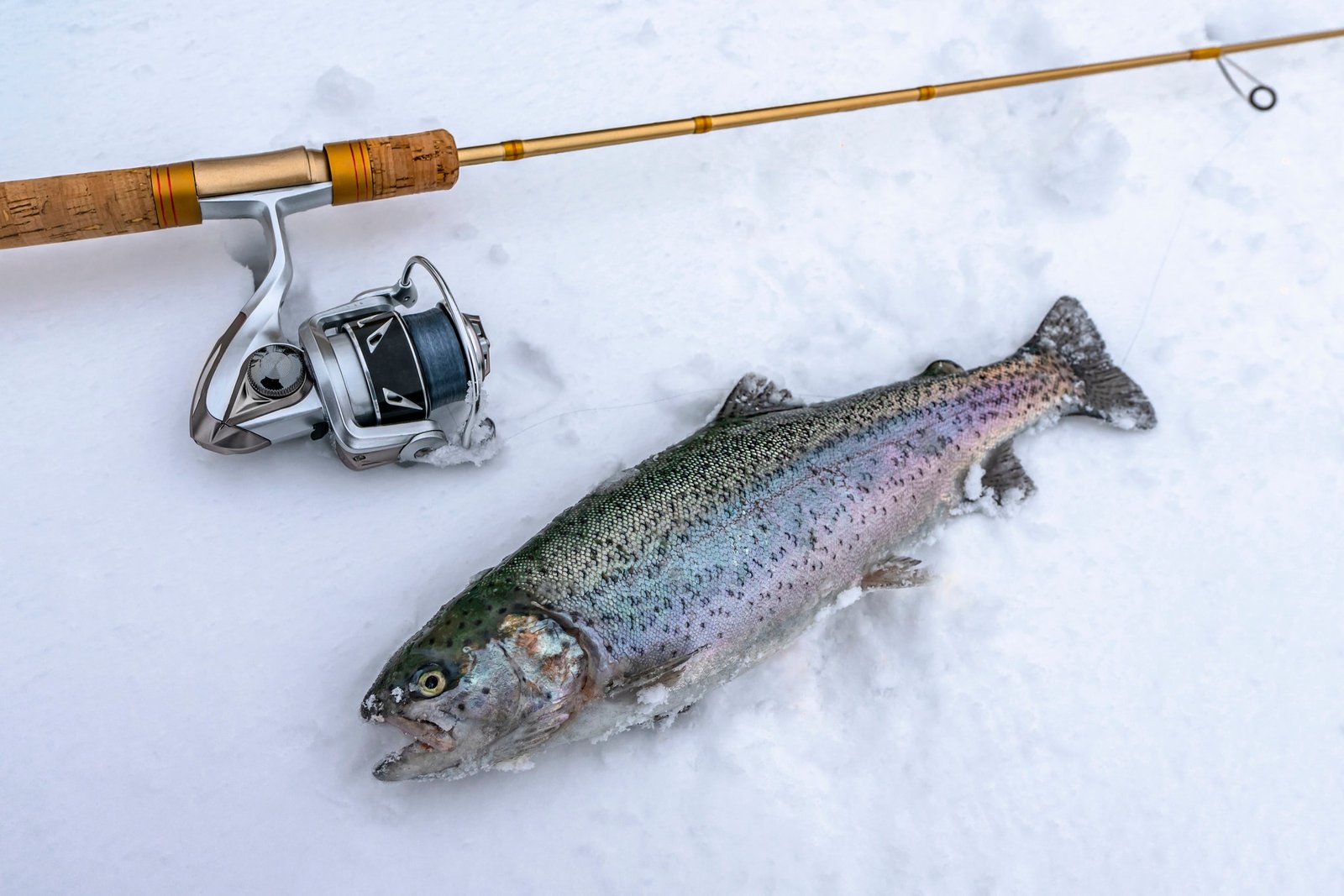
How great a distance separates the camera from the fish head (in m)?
1.85

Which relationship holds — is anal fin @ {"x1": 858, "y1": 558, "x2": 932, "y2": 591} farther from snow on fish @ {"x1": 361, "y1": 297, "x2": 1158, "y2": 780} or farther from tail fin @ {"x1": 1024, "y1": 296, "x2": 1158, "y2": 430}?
tail fin @ {"x1": 1024, "y1": 296, "x2": 1158, "y2": 430}

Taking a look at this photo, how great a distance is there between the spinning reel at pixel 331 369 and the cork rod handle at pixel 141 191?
28 mm

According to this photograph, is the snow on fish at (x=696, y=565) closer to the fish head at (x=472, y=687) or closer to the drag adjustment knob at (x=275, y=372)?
the fish head at (x=472, y=687)

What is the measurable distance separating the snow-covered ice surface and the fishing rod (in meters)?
0.19

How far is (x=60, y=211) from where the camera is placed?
2.04 metres

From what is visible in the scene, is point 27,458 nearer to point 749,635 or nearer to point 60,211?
point 60,211

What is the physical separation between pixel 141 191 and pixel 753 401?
4.20 ft

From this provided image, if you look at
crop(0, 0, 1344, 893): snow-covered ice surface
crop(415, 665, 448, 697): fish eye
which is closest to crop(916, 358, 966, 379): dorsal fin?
crop(0, 0, 1344, 893): snow-covered ice surface

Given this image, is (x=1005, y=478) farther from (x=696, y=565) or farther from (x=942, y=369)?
(x=696, y=565)

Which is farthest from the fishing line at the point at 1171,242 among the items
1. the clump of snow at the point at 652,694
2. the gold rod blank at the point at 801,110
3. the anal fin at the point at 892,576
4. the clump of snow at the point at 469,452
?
the clump of snow at the point at 469,452

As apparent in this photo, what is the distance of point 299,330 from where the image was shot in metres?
2.12

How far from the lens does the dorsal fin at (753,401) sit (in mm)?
2240

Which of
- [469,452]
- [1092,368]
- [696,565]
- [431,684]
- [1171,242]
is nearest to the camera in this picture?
[431,684]

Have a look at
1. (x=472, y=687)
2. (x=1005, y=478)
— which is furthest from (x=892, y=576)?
(x=472, y=687)
